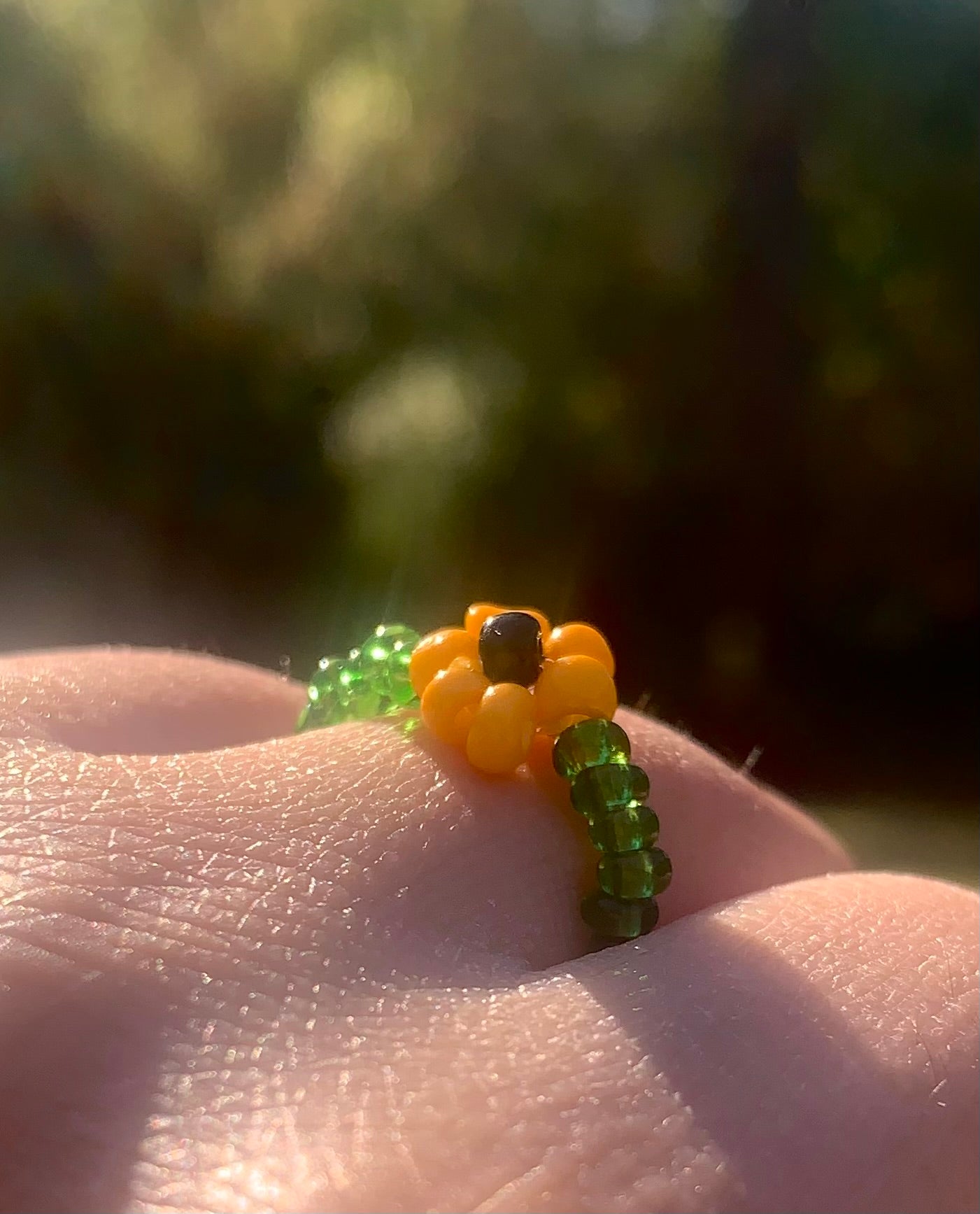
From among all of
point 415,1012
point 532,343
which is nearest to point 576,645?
point 415,1012

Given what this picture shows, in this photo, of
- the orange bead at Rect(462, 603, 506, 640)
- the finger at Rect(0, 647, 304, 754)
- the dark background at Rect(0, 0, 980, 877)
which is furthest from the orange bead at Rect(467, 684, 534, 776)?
the dark background at Rect(0, 0, 980, 877)

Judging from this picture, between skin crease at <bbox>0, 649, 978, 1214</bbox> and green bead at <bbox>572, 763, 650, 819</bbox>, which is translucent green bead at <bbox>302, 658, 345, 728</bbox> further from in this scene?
green bead at <bbox>572, 763, 650, 819</bbox>

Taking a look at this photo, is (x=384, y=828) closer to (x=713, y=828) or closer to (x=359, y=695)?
(x=359, y=695)

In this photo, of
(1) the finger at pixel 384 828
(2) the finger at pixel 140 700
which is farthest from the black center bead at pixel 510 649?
(2) the finger at pixel 140 700

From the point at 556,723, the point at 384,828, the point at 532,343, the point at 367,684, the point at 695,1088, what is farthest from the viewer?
the point at 532,343

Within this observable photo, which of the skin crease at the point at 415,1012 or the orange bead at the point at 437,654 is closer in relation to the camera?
the skin crease at the point at 415,1012

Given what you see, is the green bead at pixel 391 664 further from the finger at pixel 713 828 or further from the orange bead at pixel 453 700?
the finger at pixel 713 828

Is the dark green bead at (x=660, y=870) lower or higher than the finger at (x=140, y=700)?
lower
